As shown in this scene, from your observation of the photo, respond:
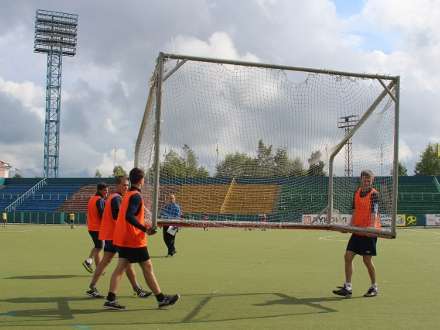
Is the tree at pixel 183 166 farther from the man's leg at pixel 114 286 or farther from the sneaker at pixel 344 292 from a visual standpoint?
the sneaker at pixel 344 292

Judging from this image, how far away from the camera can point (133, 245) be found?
776 cm

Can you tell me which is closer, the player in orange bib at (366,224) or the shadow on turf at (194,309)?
the shadow on turf at (194,309)

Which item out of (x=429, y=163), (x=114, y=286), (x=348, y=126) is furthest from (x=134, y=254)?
(x=429, y=163)

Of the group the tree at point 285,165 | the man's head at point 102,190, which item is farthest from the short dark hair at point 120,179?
the tree at point 285,165

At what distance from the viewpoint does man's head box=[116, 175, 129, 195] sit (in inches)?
366

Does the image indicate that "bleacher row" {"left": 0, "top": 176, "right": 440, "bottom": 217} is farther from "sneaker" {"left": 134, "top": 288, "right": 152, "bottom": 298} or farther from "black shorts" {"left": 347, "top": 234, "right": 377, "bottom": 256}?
"sneaker" {"left": 134, "top": 288, "right": 152, "bottom": 298}

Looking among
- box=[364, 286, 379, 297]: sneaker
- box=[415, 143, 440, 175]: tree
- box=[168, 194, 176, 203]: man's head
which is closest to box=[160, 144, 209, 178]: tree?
box=[168, 194, 176, 203]: man's head

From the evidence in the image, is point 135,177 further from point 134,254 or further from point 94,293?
point 94,293

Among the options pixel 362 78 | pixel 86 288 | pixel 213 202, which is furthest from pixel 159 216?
pixel 362 78

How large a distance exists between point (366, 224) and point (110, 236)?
4.21 m

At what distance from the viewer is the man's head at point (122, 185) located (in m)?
9.30

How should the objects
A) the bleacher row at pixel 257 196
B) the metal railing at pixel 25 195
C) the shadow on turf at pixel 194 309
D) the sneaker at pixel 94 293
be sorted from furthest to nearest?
the metal railing at pixel 25 195
the bleacher row at pixel 257 196
the sneaker at pixel 94 293
the shadow on turf at pixel 194 309

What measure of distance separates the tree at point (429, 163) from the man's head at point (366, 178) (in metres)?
72.0

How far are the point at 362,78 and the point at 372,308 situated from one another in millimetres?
3770
